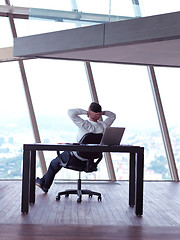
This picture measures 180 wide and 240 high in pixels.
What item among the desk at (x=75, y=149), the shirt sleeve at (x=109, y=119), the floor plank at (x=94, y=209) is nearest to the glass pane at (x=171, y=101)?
the floor plank at (x=94, y=209)

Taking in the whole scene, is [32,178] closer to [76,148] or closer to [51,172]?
[51,172]

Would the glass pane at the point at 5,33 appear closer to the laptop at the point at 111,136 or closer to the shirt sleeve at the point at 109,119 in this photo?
the shirt sleeve at the point at 109,119

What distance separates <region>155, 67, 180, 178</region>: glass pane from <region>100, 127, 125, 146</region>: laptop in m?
3.90

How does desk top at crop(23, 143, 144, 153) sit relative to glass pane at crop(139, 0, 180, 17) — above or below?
below

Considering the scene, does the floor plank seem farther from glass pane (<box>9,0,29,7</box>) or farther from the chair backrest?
glass pane (<box>9,0,29,7</box>)

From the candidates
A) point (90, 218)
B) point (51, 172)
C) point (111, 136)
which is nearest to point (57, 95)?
point (51, 172)

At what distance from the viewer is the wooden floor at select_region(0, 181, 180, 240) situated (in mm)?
4301

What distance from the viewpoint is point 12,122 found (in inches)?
356

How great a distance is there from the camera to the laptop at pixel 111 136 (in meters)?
5.56

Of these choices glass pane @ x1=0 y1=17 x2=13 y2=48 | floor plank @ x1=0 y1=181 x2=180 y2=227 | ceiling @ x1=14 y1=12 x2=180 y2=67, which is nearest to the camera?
floor plank @ x1=0 y1=181 x2=180 y2=227

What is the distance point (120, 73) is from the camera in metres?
9.41

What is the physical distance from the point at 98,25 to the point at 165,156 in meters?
4.06

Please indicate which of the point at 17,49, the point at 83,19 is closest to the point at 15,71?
the point at 17,49

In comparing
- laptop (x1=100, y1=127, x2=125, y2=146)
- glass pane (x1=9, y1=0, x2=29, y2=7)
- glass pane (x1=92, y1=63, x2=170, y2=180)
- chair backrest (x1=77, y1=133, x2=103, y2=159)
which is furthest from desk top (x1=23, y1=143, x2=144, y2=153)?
glass pane (x1=9, y1=0, x2=29, y2=7)
